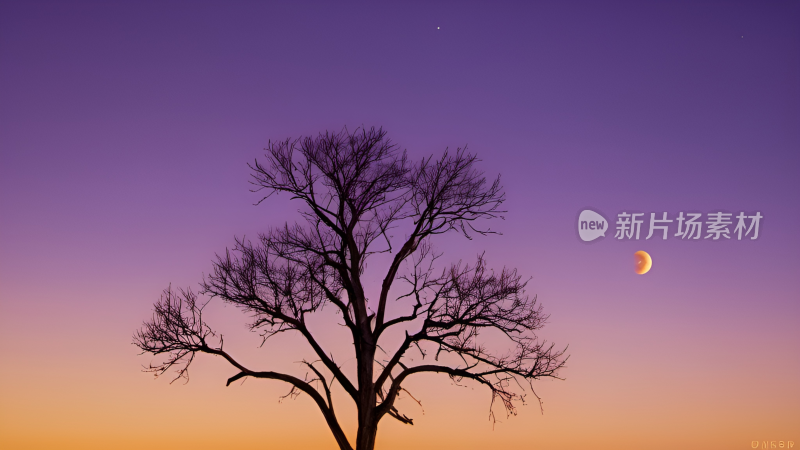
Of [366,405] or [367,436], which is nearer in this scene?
[367,436]

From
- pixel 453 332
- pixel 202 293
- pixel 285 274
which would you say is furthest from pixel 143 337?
pixel 453 332

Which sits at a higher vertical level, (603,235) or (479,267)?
(603,235)

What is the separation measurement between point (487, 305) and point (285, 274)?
4.95 meters

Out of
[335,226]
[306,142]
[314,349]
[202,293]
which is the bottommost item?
[314,349]

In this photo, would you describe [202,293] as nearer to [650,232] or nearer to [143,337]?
[143,337]

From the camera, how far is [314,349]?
21.0 meters

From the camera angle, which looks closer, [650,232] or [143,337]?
[143,337]

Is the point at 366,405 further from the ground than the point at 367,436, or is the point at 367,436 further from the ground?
the point at 366,405

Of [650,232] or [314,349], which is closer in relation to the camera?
[314,349]

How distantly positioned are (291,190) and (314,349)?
3.96 meters

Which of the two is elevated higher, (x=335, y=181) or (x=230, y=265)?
(x=335, y=181)

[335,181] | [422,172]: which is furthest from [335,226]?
[422,172]

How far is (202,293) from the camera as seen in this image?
21000mm

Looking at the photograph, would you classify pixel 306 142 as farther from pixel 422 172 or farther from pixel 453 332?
pixel 453 332
